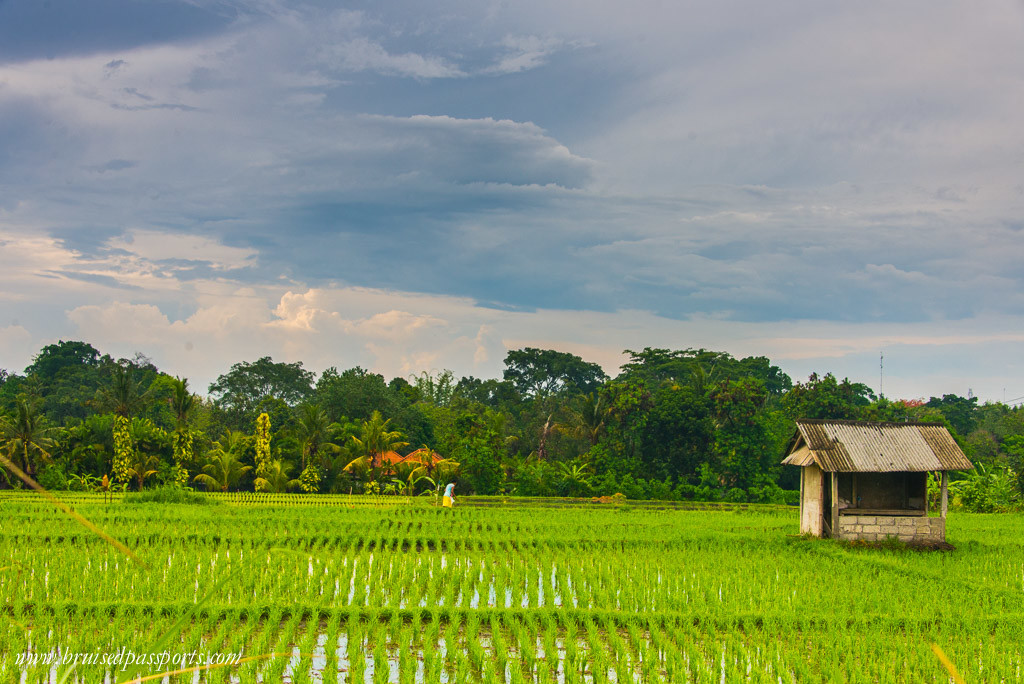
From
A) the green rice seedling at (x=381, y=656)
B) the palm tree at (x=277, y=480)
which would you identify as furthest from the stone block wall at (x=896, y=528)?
the palm tree at (x=277, y=480)

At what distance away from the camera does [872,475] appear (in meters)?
16.7

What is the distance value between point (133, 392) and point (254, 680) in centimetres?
2510

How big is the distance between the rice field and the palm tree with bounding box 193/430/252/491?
10.9m

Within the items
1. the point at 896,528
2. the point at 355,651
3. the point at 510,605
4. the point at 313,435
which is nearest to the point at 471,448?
the point at 313,435

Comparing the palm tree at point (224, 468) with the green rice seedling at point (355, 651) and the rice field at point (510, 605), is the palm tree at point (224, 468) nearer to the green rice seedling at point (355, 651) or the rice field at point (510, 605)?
the rice field at point (510, 605)

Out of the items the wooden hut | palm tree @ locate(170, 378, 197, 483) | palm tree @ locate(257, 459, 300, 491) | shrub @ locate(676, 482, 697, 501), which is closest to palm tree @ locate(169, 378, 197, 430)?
palm tree @ locate(170, 378, 197, 483)

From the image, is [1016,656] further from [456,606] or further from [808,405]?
[808,405]

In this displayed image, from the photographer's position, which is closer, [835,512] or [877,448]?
[835,512]

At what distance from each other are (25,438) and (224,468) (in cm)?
617

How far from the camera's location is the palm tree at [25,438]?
2609 cm

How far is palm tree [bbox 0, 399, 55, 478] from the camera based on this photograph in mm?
26094

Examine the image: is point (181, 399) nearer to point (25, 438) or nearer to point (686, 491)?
point (25, 438)

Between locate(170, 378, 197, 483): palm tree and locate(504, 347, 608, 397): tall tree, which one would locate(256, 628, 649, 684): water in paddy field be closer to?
locate(170, 378, 197, 483): palm tree

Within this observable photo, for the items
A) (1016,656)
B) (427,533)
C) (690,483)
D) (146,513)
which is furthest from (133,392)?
(1016,656)
